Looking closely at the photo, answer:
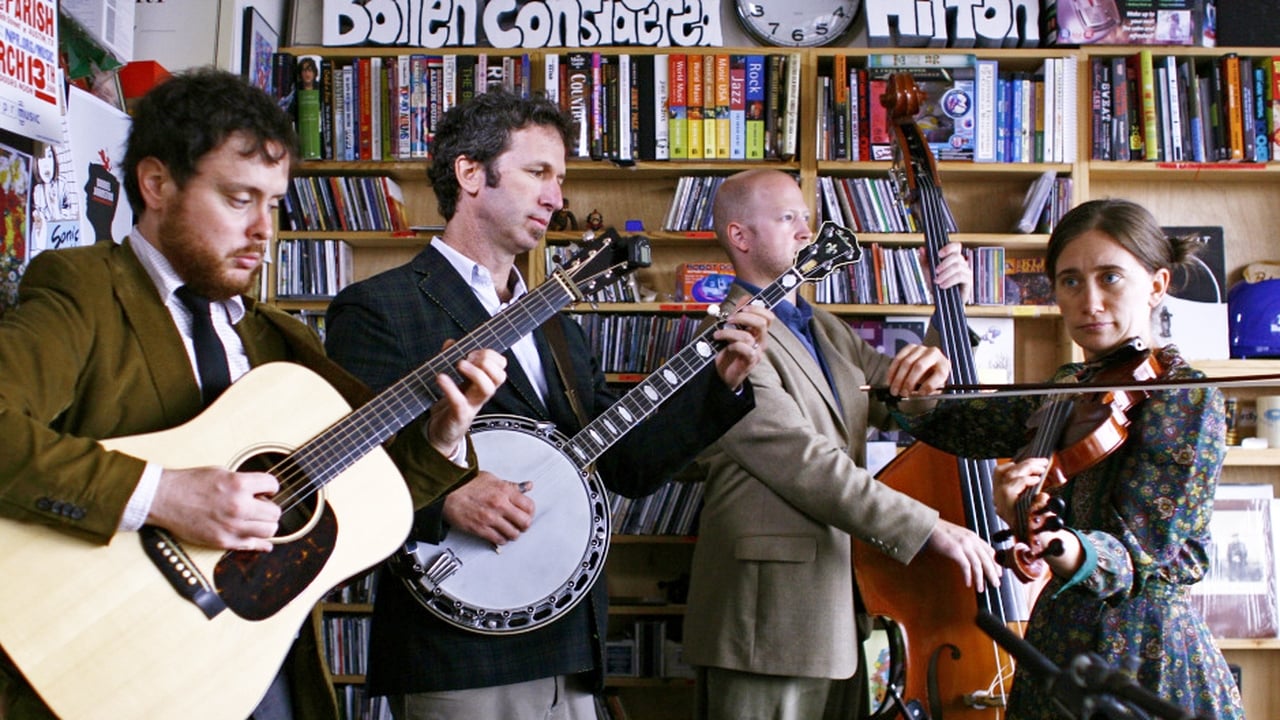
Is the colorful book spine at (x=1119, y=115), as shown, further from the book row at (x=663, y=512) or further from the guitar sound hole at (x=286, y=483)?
the guitar sound hole at (x=286, y=483)

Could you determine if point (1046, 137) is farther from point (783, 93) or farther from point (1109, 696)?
point (1109, 696)

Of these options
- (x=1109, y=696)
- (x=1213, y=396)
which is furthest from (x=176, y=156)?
(x=1213, y=396)

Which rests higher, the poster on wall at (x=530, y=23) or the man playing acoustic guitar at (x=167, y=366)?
the poster on wall at (x=530, y=23)

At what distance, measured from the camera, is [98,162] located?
2146mm

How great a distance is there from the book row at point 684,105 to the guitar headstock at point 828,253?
1.53 m

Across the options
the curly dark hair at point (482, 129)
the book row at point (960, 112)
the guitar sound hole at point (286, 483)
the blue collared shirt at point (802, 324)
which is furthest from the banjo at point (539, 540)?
the book row at point (960, 112)

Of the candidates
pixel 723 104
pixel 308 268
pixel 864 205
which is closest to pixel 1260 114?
pixel 864 205

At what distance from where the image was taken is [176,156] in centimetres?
144

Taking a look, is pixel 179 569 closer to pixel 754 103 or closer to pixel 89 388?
pixel 89 388

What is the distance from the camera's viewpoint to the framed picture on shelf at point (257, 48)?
361 cm

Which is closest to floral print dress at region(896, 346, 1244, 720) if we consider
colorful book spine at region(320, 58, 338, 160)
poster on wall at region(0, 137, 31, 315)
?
poster on wall at region(0, 137, 31, 315)

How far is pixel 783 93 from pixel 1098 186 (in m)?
1.20

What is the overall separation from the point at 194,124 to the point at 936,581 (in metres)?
1.65

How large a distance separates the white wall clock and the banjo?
218 centimetres
